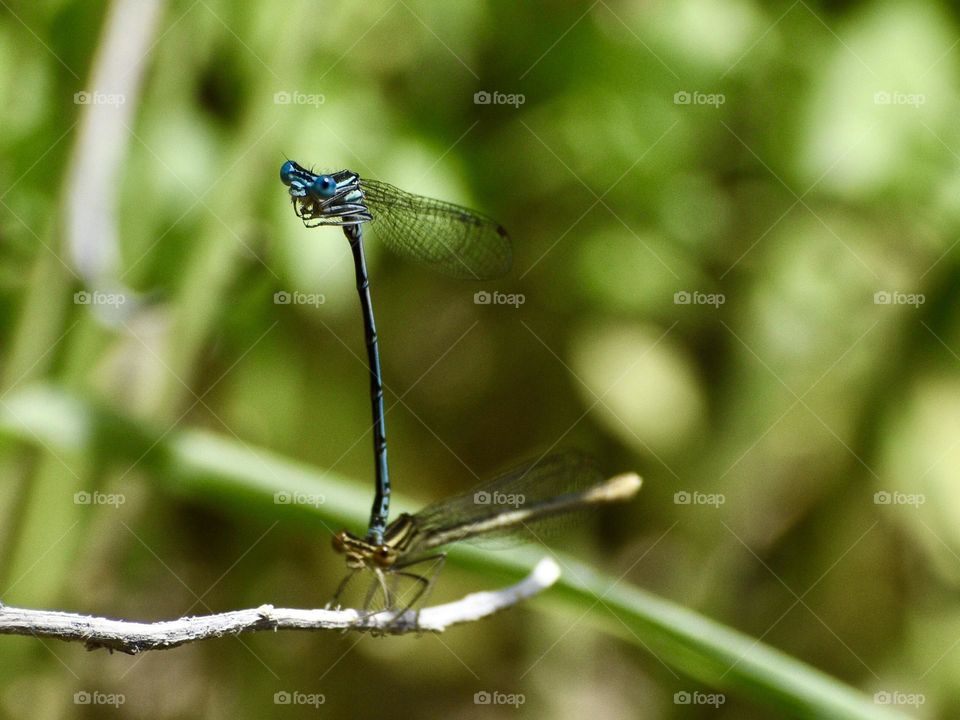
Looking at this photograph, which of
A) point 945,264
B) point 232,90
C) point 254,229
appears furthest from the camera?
point 945,264

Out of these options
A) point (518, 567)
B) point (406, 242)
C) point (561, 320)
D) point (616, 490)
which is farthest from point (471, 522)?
point (561, 320)

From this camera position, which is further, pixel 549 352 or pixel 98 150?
pixel 549 352

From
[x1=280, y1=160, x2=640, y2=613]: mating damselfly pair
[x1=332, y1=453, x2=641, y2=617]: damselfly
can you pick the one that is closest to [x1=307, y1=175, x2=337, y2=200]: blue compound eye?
[x1=280, y1=160, x2=640, y2=613]: mating damselfly pair


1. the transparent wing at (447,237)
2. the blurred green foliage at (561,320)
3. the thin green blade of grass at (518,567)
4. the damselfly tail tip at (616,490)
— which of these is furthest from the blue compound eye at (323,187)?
the damselfly tail tip at (616,490)

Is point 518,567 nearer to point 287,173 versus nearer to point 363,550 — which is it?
point 363,550

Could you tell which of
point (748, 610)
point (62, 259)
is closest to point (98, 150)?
point (62, 259)

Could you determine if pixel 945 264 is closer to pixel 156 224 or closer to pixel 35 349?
pixel 156 224

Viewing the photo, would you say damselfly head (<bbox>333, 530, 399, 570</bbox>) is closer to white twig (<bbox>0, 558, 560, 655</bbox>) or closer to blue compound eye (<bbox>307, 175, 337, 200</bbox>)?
white twig (<bbox>0, 558, 560, 655</bbox>)
